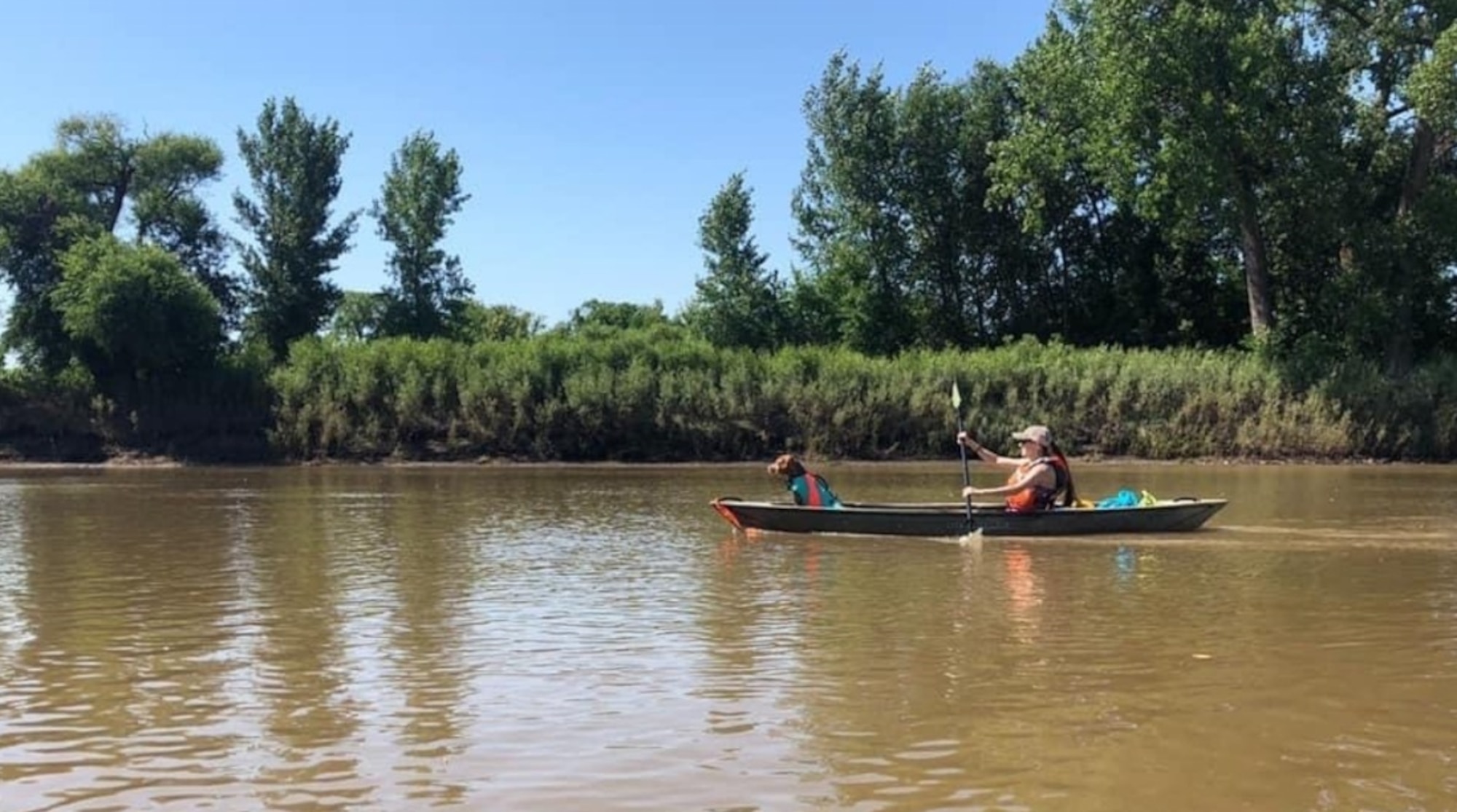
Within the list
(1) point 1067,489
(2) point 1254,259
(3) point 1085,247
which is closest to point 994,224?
(3) point 1085,247

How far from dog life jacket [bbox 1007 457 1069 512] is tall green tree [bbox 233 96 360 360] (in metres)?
37.4

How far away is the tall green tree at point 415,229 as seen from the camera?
172 ft

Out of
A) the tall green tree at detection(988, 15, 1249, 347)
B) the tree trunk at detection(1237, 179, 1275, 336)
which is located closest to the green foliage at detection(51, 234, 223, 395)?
the tall green tree at detection(988, 15, 1249, 347)

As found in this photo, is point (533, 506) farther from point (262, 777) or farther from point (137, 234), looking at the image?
point (137, 234)

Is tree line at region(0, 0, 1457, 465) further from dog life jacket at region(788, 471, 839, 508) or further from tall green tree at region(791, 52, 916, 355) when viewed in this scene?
dog life jacket at region(788, 471, 839, 508)

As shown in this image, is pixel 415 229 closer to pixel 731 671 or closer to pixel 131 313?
pixel 131 313

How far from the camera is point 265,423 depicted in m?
41.3

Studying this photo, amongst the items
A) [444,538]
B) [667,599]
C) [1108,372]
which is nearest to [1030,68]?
[1108,372]

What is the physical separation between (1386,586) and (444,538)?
1261 centimetres

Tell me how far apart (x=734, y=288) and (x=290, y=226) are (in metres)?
17.8

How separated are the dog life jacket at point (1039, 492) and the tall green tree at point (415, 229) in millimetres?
37661

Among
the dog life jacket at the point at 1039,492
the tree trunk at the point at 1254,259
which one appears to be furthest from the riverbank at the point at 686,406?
the dog life jacket at the point at 1039,492

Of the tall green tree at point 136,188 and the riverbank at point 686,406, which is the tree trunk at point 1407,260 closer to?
the riverbank at point 686,406

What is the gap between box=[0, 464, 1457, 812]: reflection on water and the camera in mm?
7008
